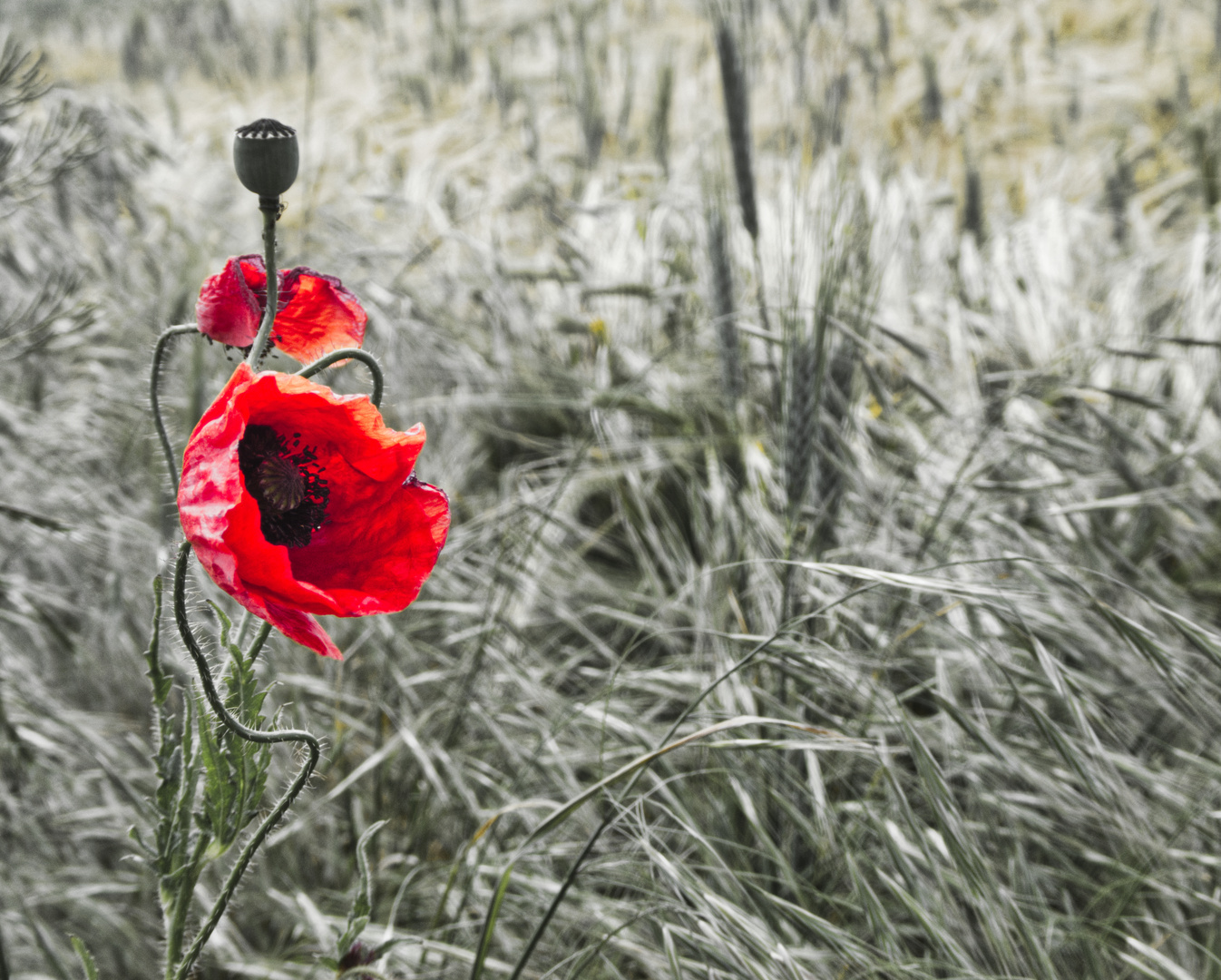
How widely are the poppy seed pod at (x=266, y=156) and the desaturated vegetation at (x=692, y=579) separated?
0.41 m

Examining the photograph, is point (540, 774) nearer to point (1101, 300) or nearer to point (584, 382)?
point (584, 382)

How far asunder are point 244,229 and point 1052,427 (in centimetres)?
223

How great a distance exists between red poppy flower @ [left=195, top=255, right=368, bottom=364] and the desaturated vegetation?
332mm

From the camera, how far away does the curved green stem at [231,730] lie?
41 centimetres

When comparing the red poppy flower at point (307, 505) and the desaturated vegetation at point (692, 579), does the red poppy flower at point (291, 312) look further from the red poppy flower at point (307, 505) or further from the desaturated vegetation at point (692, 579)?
the desaturated vegetation at point (692, 579)

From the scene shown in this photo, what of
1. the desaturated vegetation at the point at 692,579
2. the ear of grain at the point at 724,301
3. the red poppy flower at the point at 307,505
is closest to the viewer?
the red poppy flower at the point at 307,505

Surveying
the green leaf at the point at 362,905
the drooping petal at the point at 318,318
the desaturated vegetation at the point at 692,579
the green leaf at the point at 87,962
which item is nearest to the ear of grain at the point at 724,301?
the desaturated vegetation at the point at 692,579

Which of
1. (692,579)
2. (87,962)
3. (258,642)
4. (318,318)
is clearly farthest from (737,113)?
(87,962)

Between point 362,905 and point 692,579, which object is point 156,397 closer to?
point 362,905

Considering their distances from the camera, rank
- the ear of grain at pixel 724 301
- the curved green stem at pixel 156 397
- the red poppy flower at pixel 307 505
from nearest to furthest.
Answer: the red poppy flower at pixel 307 505
the curved green stem at pixel 156 397
the ear of grain at pixel 724 301

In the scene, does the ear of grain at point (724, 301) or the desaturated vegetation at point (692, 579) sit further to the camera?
the ear of grain at point (724, 301)

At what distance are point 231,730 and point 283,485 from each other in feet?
0.42

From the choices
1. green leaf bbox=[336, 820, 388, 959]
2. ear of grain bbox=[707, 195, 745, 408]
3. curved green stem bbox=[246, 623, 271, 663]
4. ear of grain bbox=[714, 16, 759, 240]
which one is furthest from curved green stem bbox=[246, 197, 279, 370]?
ear of grain bbox=[714, 16, 759, 240]

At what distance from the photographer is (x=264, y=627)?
47 centimetres
